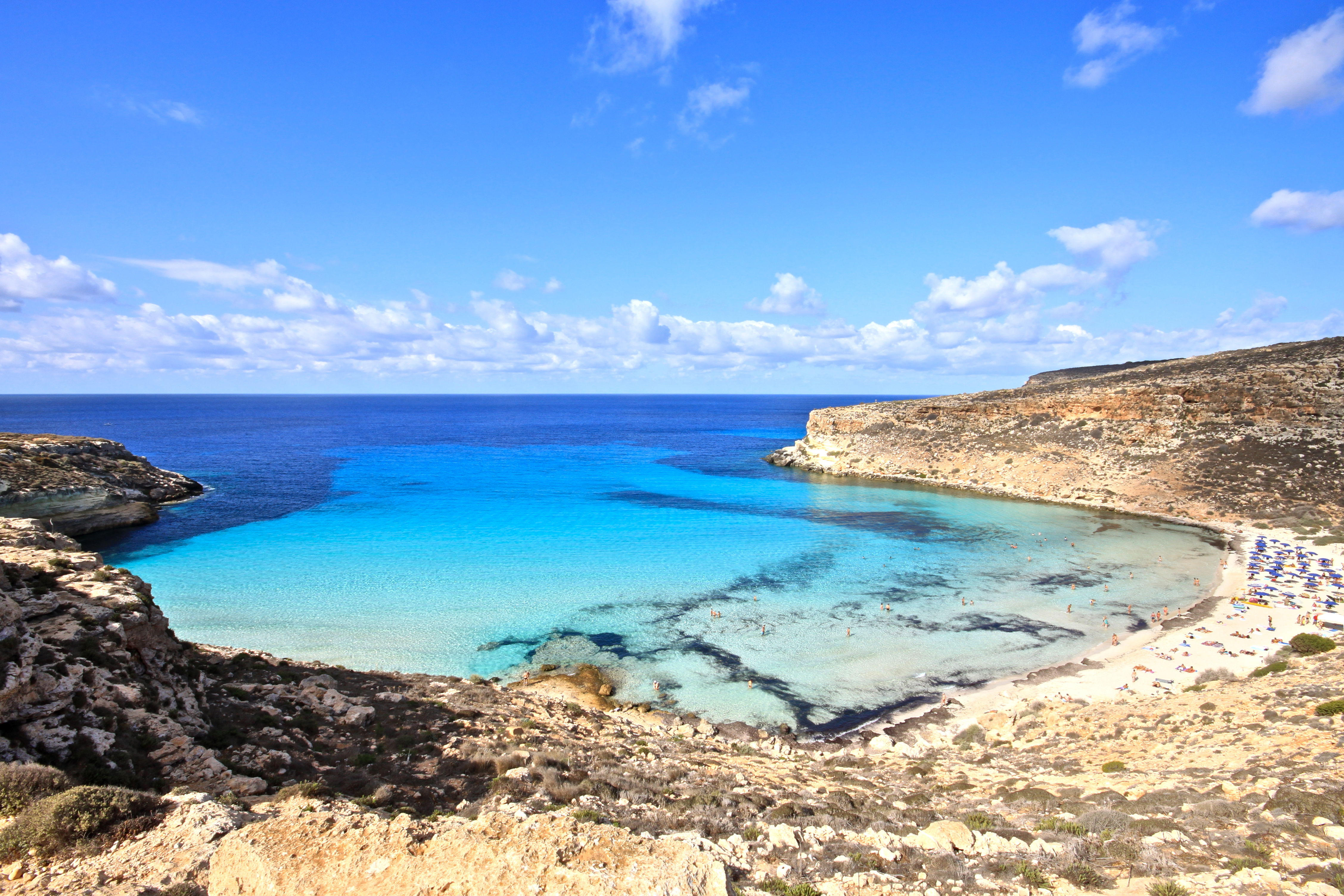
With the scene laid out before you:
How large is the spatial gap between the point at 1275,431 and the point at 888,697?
58575mm

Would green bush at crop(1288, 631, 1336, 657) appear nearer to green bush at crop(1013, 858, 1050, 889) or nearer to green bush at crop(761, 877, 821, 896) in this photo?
green bush at crop(1013, 858, 1050, 889)

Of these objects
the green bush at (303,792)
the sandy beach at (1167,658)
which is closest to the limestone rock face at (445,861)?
the green bush at (303,792)

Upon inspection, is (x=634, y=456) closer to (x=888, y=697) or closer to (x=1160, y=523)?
(x=1160, y=523)

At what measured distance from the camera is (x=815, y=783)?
14773 millimetres

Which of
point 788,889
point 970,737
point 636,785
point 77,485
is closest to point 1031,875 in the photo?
point 788,889

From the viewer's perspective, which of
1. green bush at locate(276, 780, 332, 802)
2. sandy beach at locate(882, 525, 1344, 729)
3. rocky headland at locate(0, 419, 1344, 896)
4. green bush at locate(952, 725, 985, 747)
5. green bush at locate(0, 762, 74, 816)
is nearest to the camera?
rocky headland at locate(0, 419, 1344, 896)

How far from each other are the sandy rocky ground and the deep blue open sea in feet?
11.0

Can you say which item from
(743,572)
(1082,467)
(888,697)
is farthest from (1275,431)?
(888,697)

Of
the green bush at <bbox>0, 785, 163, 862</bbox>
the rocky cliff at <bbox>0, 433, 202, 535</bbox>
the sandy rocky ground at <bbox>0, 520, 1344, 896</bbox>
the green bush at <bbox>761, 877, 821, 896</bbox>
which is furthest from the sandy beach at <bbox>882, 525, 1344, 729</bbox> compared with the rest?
the rocky cliff at <bbox>0, 433, 202, 535</bbox>

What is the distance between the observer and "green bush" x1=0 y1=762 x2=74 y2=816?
331 inches

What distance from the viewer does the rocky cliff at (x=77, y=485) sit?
131 ft

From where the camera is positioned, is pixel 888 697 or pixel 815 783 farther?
pixel 888 697

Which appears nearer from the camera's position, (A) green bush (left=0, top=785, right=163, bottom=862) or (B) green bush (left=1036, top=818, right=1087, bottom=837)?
(A) green bush (left=0, top=785, right=163, bottom=862)

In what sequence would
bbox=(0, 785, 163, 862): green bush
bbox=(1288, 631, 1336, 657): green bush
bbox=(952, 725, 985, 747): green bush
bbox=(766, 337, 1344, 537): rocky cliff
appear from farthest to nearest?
1. bbox=(766, 337, 1344, 537): rocky cliff
2. bbox=(1288, 631, 1336, 657): green bush
3. bbox=(952, 725, 985, 747): green bush
4. bbox=(0, 785, 163, 862): green bush
